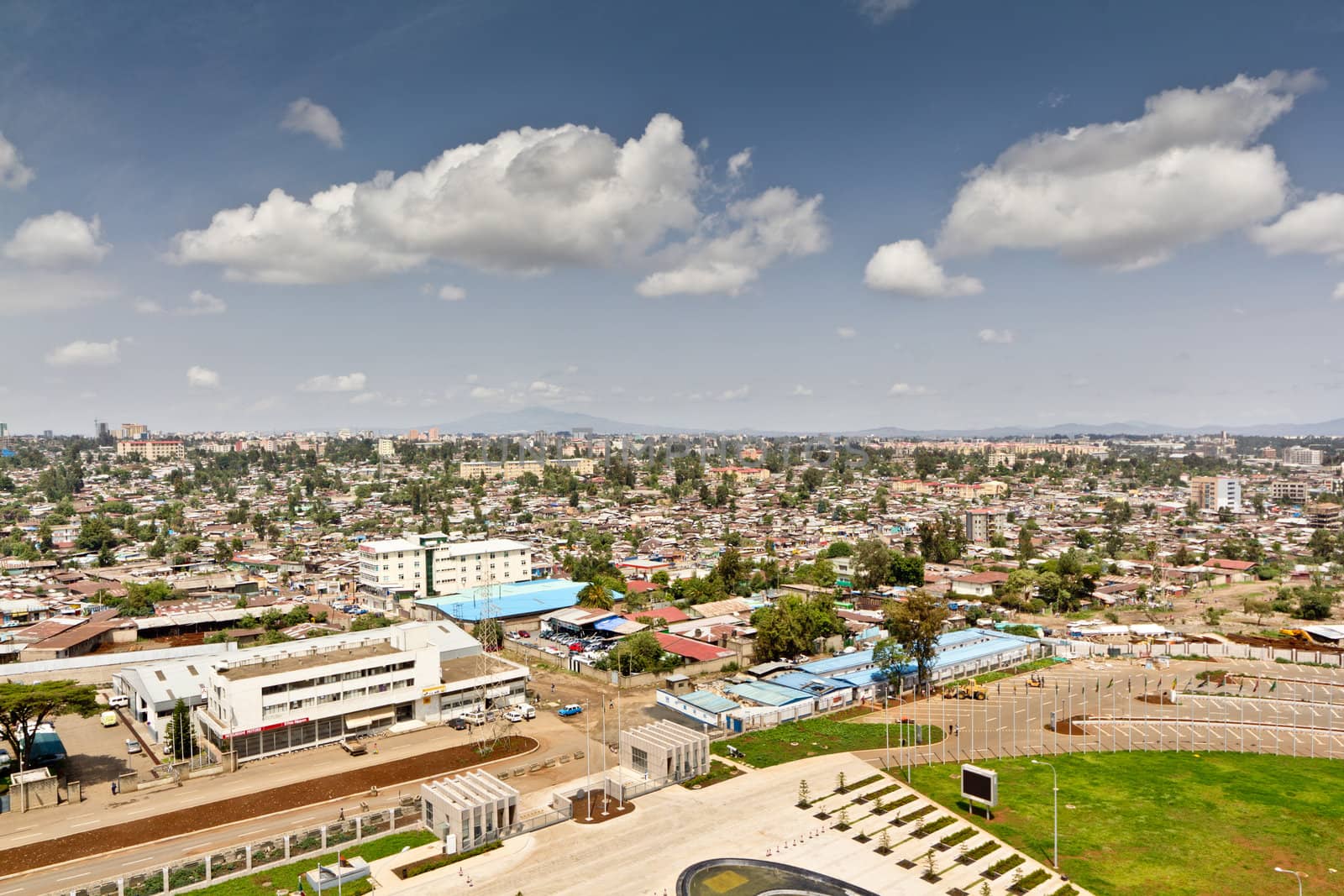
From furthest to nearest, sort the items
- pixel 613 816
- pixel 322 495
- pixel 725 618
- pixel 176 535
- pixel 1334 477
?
pixel 1334 477
pixel 322 495
pixel 176 535
pixel 725 618
pixel 613 816

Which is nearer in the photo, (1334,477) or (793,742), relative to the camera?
(793,742)

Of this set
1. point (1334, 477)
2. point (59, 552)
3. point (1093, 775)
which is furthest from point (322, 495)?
point (1334, 477)

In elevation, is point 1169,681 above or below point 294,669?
below

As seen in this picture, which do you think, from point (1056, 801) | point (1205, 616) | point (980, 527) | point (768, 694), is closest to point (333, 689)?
point (768, 694)

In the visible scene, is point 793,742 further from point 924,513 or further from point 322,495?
point 322,495

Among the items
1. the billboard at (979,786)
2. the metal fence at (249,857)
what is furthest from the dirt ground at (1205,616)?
the metal fence at (249,857)

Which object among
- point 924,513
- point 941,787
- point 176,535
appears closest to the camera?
point 941,787

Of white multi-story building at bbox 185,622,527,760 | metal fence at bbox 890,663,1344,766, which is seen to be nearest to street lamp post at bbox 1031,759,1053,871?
metal fence at bbox 890,663,1344,766
